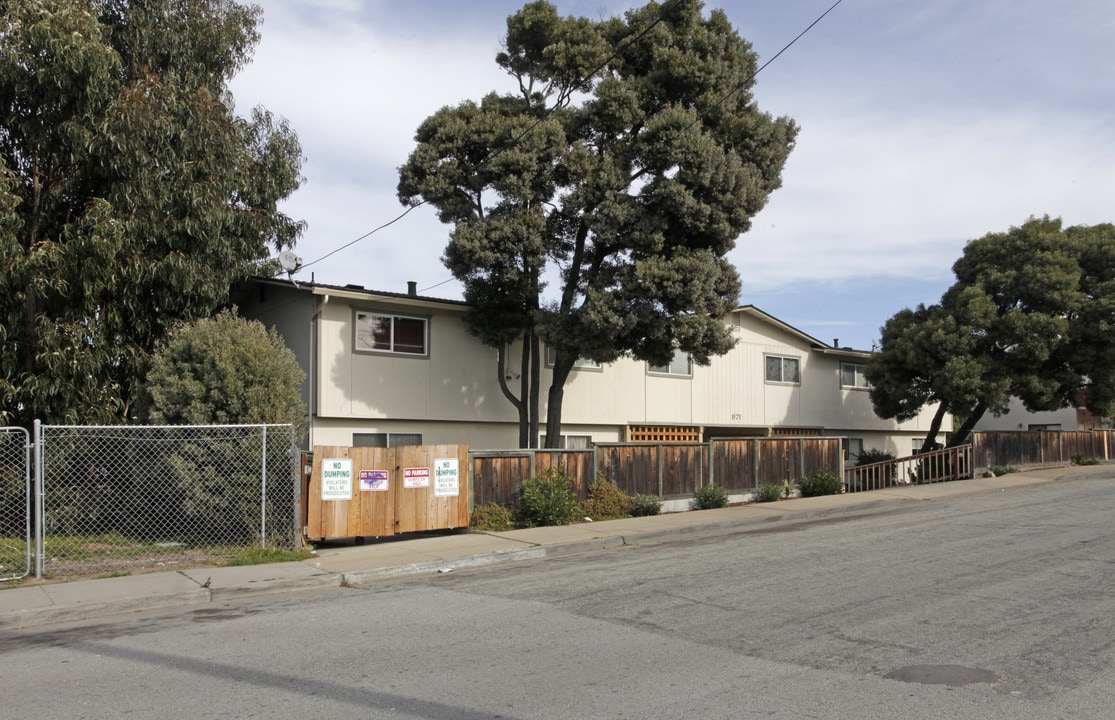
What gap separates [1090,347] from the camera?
1038 inches

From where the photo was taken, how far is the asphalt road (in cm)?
606

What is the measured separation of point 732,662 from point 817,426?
25.4 m

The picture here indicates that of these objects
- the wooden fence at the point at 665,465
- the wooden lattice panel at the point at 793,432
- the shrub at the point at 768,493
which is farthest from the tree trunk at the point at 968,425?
the shrub at the point at 768,493

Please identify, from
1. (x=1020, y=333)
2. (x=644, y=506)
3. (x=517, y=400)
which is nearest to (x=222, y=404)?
(x=644, y=506)

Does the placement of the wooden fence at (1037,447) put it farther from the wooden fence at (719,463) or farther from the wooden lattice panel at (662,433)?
the wooden lattice panel at (662,433)

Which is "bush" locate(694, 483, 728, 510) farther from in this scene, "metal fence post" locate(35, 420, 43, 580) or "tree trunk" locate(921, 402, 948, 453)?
"tree trunk" locate(921, 402, 948, 453)

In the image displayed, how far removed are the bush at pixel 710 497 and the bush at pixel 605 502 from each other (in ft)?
6.71

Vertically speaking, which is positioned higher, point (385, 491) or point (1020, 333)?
point (1020, 333)

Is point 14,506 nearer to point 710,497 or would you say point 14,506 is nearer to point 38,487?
point 38,487

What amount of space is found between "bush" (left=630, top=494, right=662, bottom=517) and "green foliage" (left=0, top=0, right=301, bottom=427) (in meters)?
9.17

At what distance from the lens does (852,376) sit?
3288 centimetres

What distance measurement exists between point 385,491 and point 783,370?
19.4 meters

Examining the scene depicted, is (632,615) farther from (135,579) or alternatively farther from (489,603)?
(135,579)

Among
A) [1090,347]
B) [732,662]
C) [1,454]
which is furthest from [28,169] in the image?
[1090,347]
